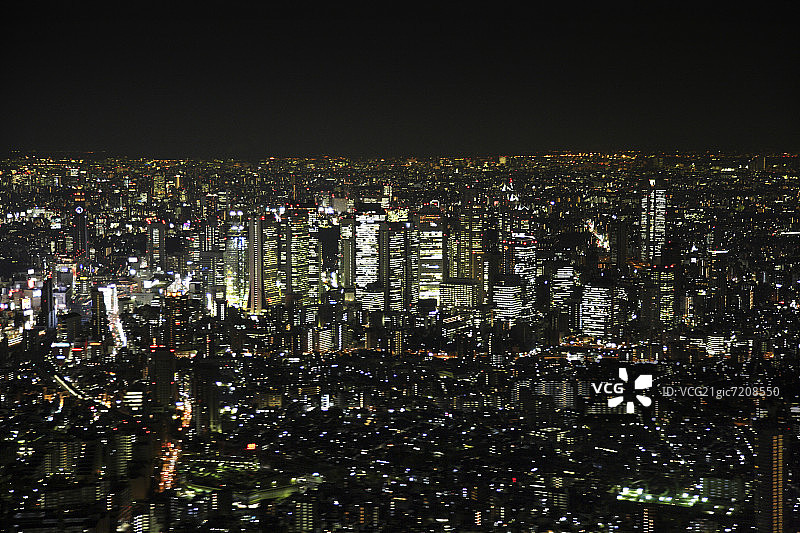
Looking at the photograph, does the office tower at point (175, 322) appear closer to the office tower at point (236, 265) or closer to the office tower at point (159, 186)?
the office tower at point (236, 265)

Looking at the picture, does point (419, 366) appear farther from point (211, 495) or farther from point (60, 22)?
point (60, 22)

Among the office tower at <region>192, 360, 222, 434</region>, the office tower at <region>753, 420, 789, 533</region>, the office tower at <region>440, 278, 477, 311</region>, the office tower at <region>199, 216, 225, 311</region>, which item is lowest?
the office tower at <region>753, 420, 789, 533</region>

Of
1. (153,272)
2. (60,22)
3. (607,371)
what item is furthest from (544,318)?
(60,22)

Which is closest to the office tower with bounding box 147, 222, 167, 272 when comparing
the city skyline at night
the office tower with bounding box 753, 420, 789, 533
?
the city skyline at night

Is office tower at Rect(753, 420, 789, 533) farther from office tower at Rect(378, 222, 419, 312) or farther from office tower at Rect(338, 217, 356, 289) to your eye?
office tower at Rect(338, 217, 356, 289)

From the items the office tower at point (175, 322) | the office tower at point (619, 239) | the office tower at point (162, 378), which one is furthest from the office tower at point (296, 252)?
the office tower at point (619, 239)

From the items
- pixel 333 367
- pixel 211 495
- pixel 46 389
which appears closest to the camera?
pixel 211 495
